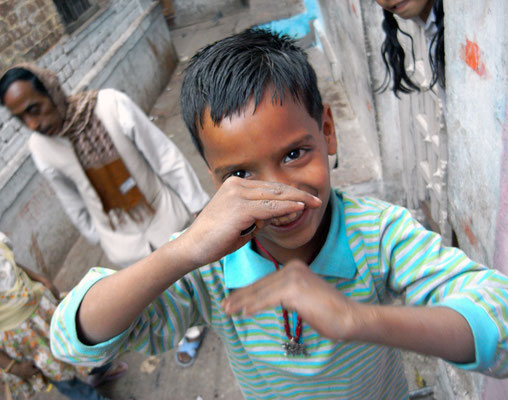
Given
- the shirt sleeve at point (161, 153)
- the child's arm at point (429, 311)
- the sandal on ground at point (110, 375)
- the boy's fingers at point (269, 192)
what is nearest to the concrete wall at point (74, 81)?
the sandal on ground at point (110, 375)

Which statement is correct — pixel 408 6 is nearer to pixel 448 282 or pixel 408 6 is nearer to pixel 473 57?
pixel 473 57

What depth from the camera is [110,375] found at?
2.98 metres

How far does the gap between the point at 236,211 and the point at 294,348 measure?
1.49 ft

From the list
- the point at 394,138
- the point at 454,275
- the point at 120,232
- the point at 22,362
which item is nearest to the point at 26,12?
the point at 120,232

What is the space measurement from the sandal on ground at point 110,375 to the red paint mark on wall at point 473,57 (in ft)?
9.70

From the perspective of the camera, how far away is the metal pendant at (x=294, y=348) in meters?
1.00

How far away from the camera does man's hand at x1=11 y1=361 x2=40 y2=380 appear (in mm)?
2358

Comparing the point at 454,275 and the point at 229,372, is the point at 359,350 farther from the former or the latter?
the point at 229,372

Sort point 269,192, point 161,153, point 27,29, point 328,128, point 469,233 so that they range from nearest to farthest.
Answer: point 269,192
point 328,128
point 469,233
point 161,153
point 27,29

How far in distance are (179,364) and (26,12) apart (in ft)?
14.7

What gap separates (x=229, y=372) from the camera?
2779mm

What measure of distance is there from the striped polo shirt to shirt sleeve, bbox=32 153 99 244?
155 cm

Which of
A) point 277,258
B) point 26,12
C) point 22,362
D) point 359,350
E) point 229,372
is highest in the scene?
point 26,12

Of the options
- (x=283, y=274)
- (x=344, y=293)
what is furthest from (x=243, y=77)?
(x=344, y=293)
